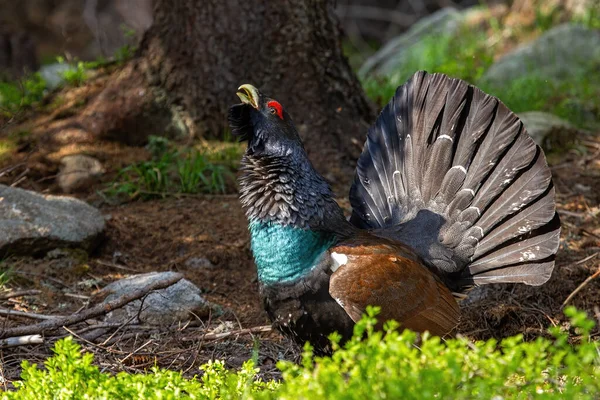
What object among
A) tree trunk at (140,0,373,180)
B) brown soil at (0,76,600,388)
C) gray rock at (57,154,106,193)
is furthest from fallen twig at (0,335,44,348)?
tree trunk at (140,0,373,180)

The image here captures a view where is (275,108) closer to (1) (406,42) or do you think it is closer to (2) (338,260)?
(2) (338,260)

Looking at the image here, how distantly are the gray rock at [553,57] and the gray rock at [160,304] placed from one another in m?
5.24

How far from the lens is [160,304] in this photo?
5.04 m

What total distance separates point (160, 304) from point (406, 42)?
8280 mm

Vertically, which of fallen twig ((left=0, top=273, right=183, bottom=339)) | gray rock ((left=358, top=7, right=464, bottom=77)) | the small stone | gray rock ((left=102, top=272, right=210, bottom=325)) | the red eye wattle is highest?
the red eye wattle

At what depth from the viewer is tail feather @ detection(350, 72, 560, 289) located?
4.46 metres

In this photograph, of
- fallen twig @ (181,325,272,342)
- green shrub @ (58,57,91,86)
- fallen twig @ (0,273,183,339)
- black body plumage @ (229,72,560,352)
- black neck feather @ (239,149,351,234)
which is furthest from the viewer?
green shrub @ (58,57,91,86)

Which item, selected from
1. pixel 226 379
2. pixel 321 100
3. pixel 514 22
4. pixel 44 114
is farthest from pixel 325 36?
pixel 514 22

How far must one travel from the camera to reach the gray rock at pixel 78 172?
6.54m

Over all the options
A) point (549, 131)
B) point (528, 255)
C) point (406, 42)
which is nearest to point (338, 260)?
point (528, 255)

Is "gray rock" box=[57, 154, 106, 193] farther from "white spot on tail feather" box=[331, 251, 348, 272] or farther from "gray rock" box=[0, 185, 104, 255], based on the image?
"white spot on tail feather" box=[331, 251, 348, 272]

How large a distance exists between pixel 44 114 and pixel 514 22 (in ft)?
23.6

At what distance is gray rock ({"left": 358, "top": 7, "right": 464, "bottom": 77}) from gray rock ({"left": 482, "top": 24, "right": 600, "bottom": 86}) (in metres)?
1.59

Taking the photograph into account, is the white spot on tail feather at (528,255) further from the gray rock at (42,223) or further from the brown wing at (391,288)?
the gray rock at (42,223)
